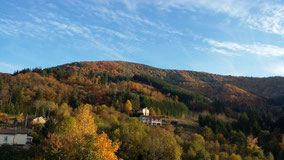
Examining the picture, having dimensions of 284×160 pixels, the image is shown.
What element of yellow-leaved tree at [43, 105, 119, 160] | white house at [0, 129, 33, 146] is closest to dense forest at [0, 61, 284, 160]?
yellow-leaved tree at [43, 105, 119, 160]

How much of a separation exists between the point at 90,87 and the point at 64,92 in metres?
24.4

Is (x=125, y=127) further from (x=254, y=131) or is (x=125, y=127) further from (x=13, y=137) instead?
(x=254, y=131)

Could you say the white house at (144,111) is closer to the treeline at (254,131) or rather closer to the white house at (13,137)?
the treeline at (254,131)

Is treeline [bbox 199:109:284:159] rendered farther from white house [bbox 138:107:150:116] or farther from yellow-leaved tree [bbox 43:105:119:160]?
yellow-leaved tree [bbox 43:105:119:160]

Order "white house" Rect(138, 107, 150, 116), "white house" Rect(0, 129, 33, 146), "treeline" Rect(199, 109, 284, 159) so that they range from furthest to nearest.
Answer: "white house" Rect(138, 107, 150, 116), "treeline" Rect(199, 109, 284, 159), "white house" Rect(0, 129, 33, 146)

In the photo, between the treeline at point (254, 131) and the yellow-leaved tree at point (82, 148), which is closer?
the yellow-leaved tree at point (82, 148)

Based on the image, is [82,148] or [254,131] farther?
[254,131]

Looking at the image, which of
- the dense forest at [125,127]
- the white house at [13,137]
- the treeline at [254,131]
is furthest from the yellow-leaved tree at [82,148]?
the treeline at [254,131]

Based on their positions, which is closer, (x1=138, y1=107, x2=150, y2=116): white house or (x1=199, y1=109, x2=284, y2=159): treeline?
(x1=199, y1=109, x2=284, y2=159): treeline

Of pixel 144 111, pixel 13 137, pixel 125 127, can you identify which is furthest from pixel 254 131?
pixel 13 137

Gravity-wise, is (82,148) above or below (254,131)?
above

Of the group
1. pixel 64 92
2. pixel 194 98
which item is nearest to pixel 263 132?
pixel 194 98

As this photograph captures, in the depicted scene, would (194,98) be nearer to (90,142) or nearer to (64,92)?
(64,92)

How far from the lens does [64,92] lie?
115375 mm
